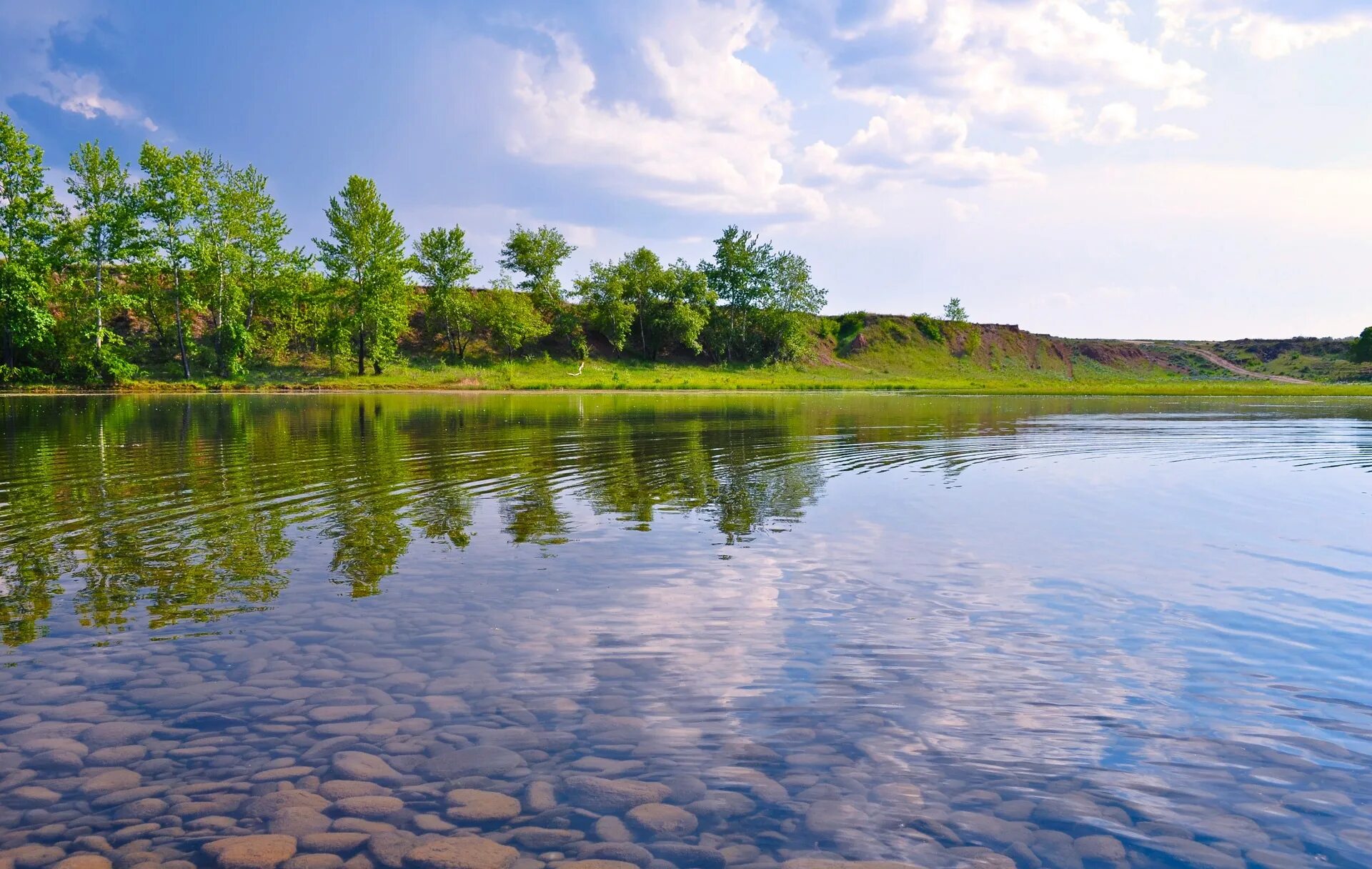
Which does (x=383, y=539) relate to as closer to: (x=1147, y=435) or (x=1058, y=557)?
(x=1058, y=557)

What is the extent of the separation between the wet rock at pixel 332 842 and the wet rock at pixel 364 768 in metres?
0.57

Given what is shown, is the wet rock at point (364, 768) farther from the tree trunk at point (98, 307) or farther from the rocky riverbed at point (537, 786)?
the tree trunk at point (98, 307)

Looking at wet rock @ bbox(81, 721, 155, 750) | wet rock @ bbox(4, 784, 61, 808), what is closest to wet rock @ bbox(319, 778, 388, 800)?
wet rock @ bbox(4, 784, 61, 808)

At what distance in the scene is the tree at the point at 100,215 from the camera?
6228 cm

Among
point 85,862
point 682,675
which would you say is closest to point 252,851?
point 85,862

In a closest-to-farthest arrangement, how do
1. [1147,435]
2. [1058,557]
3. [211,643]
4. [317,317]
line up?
1. [211,643]
2. [1058,557]
3. [1147,435]
4. [317,317]

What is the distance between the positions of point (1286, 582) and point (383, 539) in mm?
12008

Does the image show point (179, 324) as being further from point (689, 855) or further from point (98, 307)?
point (689, 855)

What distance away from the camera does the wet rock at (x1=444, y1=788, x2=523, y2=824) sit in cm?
485

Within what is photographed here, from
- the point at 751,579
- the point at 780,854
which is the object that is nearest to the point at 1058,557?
the point at 751,579

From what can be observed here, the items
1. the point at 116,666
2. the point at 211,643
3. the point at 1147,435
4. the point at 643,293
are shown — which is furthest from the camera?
the point at 643,293

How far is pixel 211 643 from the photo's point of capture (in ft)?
25.1

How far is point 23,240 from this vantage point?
195 ft

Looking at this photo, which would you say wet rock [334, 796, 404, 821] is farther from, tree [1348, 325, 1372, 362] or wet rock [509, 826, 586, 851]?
tree [1348, 325, 1372, 362]
